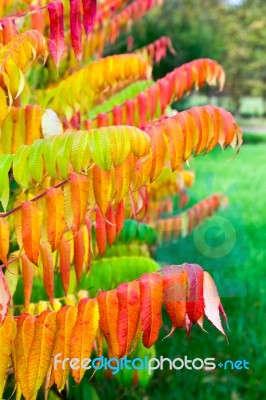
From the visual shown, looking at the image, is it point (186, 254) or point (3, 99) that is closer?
point (3, 99)

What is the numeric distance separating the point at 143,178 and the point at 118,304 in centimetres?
33

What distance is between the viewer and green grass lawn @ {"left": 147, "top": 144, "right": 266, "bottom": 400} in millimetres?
3514

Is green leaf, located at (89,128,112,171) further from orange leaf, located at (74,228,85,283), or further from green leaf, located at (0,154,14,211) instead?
orange leaf, located at (74,228,85,283)

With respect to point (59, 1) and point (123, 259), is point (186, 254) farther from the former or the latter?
point (59, 1)

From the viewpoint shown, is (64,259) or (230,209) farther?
(230,209)

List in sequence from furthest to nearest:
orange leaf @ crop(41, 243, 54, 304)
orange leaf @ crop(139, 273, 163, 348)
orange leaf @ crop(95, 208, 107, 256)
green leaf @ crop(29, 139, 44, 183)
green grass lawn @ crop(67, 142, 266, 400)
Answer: green grass lawn @ crop(67, 142, 266, 400), orange leaf @ crop(95, 208, 107, 256), orange leaf @ crop(41, 243, 54, 304), green leaf @ crop(29, 139, 44, 183), orange leaf @ crop(139, 273, 163, 348)

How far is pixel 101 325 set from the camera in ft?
5.39

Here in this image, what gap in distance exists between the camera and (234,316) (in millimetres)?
4379

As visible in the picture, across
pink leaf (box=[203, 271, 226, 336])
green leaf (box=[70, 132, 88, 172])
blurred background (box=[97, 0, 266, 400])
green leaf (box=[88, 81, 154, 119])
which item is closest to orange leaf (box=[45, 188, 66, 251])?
green leaf (box=[70, 132, 88, 172])

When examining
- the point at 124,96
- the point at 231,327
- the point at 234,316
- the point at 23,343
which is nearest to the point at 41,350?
the point at 23,343

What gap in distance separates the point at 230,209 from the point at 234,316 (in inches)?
128

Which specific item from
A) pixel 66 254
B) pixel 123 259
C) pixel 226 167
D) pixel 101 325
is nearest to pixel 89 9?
pixel 66 254

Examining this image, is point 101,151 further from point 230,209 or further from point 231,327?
point 230,209

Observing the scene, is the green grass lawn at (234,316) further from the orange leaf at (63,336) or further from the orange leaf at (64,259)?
the orange leaf at (63,336)
